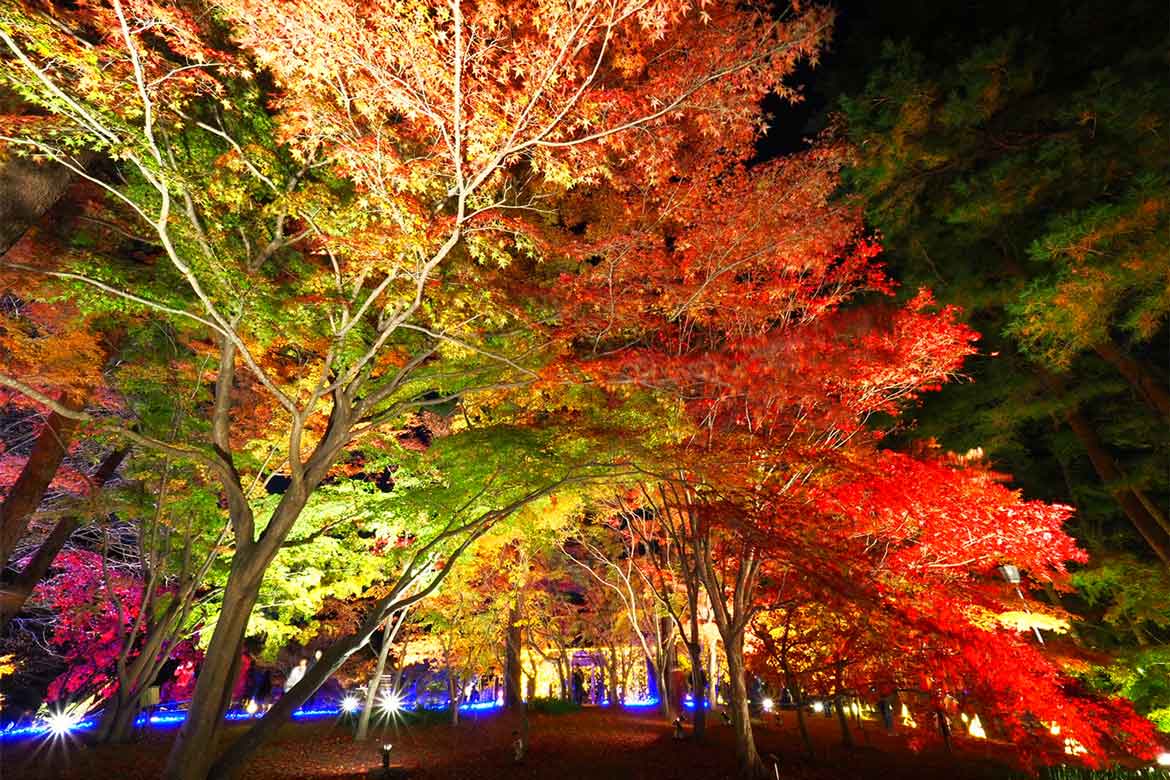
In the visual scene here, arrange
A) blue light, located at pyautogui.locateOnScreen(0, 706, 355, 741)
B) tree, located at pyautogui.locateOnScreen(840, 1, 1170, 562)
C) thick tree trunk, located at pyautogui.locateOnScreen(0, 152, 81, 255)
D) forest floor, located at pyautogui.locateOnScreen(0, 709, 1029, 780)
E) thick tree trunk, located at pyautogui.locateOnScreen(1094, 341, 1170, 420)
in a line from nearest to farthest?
1. thick tree trunk, located at pyautogui.locateOnScreen(0, 152, 81, 255)
2. tree, located at pyautogui.locateOnScreen(840, 1, 1170, 562)
3. thick tree trunk, located at pyautogui.locateOnScreen(1094, 341, 1170, 420)
4. forest floor, located at pyautogui.locateOnScreen(0, 709, 1029, 780)
5. blue light, located at pyautogui.locateOnScreen(0, 706, 355, 741)

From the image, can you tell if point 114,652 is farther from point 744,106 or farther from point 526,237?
point 744,106

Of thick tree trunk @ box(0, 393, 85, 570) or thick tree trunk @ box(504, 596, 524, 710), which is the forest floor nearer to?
thick tree trunk @ box(504, 596, 524, 710)

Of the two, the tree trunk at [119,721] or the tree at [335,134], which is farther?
the tree trunk at [119,721]

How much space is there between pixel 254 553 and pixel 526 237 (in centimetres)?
532

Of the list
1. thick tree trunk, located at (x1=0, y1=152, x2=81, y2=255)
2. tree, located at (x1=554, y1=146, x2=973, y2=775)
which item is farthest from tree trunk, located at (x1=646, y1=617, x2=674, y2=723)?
thick tree trunk, located at (x1=0, y1=152, x2=81, y2=255)

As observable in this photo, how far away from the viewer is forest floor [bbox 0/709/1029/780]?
9016mm

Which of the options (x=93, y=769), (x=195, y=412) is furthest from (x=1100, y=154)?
(x=93, y=769)

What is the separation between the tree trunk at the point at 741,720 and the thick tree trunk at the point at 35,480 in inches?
522

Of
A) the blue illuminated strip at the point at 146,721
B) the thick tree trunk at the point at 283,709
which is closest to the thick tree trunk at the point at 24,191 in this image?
the thick tree trunk at the point at 283,709

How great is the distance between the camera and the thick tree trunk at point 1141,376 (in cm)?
883

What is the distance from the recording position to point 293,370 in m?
9.94

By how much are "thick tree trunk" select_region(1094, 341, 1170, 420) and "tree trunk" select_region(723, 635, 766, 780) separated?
8427mm

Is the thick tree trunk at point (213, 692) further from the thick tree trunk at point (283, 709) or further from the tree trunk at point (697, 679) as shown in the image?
the tree trunk at point (697, 679)

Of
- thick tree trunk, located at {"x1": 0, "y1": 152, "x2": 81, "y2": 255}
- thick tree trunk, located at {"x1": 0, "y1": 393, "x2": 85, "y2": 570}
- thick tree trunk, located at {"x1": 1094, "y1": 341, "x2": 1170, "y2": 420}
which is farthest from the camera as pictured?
thick tree trunk, located at {"x1": 0, "y1": 393, "x2": 85, "y2": 570}
